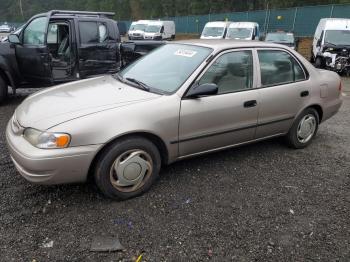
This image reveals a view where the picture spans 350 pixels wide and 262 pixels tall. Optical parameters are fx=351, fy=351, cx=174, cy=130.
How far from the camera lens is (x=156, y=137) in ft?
12.2

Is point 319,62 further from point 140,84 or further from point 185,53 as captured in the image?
point 140,84

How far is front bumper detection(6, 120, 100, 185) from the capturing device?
3.16 m

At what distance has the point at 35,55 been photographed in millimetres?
7164

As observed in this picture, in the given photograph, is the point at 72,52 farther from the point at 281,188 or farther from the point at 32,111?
the point at 281,188

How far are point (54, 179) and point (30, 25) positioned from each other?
5.49 meters

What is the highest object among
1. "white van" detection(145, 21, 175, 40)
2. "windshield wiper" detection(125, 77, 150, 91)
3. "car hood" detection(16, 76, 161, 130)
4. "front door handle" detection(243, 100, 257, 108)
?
"windshield wiper" detection(125, 77, 150, 91)

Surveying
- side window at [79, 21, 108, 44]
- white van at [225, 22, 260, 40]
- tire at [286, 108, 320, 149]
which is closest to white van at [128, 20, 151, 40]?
white van at [225, 22, 260, 40]

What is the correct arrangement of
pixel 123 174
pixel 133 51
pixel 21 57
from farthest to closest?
pixel 133 51 < pixel 21 57 < pixel 123 174

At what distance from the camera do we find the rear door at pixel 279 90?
14.9 feet

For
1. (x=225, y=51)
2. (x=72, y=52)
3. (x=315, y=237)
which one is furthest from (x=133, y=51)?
(x=315, y=237)

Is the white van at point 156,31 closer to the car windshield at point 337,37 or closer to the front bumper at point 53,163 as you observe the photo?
the car windshield at point 337,37

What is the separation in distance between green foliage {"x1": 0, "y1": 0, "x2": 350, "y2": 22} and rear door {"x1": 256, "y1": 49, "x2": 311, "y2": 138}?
129 feet

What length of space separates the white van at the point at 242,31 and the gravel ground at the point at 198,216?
17838mm

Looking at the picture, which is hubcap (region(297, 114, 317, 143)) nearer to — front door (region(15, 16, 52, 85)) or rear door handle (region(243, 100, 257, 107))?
rear door handle (region(243, 100, 257, 107))
